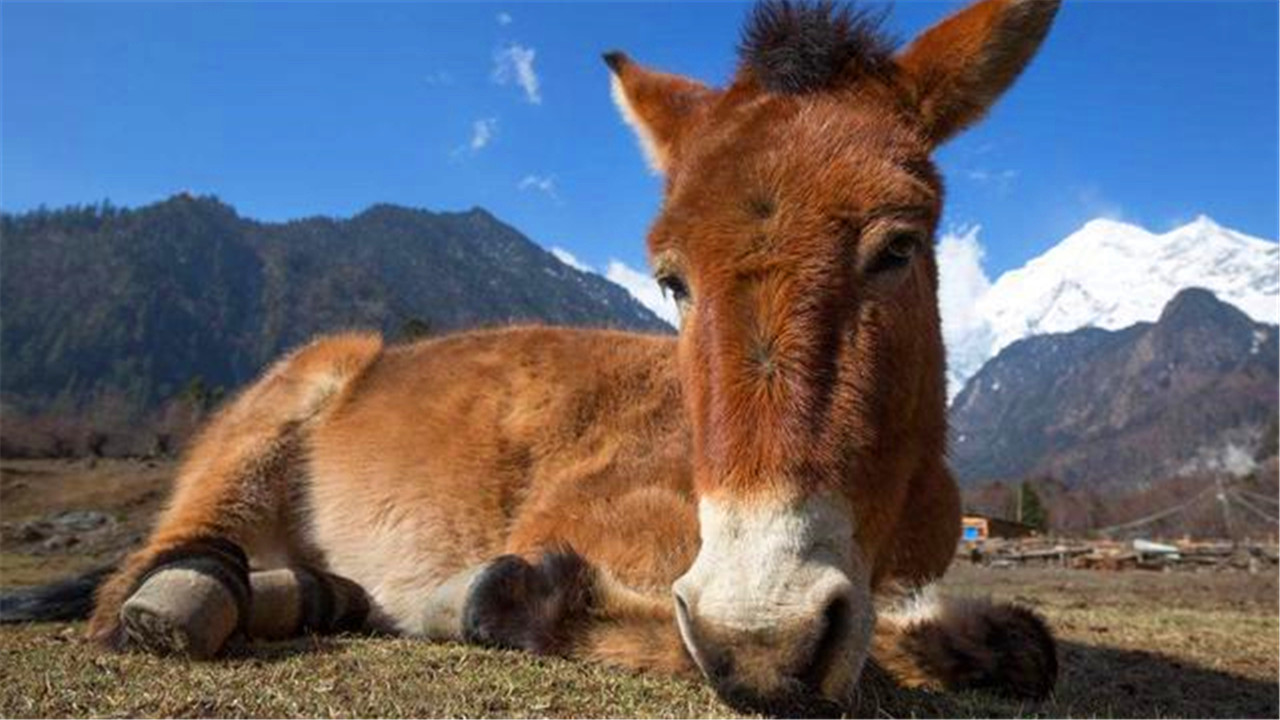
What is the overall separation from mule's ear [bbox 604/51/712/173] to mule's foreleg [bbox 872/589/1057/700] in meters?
2.76

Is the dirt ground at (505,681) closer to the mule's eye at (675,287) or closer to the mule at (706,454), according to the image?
the mule at (706,454)

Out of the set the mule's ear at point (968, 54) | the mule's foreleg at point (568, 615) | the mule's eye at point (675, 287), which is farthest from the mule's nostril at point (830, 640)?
the mule's ear at point (968, 54)

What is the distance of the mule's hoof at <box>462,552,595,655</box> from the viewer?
4863 mm

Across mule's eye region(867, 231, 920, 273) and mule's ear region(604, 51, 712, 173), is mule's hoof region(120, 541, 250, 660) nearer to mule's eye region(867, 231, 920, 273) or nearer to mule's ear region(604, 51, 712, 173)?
mule's ear region(604, 51, 712, 173)

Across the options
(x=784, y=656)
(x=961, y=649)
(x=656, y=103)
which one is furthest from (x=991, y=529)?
(x=784, y=656)

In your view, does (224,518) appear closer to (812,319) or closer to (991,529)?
(812,319)

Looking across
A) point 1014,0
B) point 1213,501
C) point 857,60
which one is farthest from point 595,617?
point 1213,501

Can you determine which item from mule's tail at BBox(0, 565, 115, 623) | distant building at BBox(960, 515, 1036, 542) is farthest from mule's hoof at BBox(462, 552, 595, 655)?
distant building at BBox(960, 515, 1036, 542)

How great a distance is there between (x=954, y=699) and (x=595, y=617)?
5.53 ft

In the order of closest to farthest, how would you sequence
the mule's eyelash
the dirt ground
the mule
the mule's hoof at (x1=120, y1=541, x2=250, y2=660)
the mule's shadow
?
the mule < the dirt ground < the mule's eyelash < the mule's shadow < the mule's hoof at (x1=120, y1=541, x2=250, y2=660)

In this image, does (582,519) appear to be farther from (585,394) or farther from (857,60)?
(857,60)

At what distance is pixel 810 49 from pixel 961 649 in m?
3.10

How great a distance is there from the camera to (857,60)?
513 centimetres

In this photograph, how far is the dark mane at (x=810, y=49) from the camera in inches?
197
